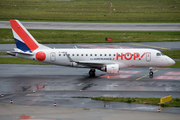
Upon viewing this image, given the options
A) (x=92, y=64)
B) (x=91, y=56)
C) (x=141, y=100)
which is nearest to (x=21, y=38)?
(x=91, y=56)

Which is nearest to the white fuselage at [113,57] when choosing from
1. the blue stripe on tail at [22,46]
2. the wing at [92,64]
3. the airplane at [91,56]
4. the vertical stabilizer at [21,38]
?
the airplane at [91,56]

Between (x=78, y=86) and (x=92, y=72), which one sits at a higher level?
(x=92, y=72)

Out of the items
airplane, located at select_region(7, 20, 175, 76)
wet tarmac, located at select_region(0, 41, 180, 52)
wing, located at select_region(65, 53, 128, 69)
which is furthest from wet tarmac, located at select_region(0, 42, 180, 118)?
wet tarmac, located at select_region(0, 41, 180, 52)

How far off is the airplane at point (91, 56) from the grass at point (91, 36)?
31.7 m

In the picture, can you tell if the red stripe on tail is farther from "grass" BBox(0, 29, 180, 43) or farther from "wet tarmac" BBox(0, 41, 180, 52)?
"grass" BBox(0, 29, 180, 43)

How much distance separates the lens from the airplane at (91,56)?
4059cm

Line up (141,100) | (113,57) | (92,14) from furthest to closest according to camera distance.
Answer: (92,14) < (113,57) < (141,100)

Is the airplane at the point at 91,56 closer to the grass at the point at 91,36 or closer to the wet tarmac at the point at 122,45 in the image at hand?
the wet tarmac at the point at 122,45

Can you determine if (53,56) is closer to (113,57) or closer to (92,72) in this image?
(92,72)

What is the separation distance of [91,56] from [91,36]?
39725 mm

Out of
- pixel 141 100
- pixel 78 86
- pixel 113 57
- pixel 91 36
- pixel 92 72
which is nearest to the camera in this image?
pixel 141 100

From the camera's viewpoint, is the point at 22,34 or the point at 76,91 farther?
the point at 22,34

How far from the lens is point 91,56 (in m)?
40.9

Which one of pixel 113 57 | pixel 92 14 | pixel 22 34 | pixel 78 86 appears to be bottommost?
pixel 78 86
